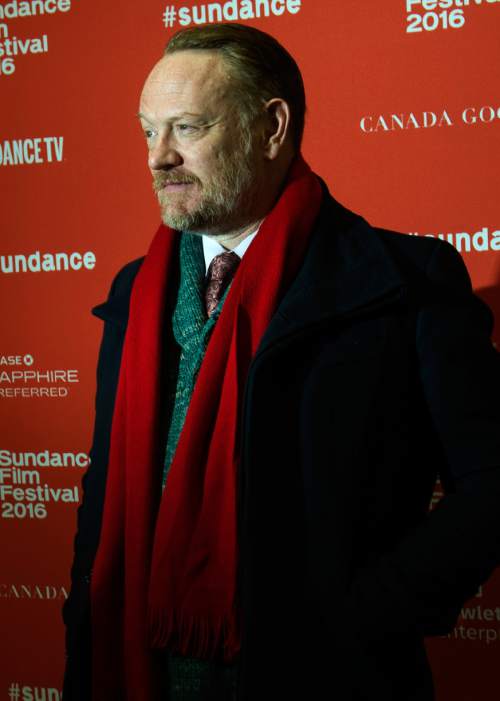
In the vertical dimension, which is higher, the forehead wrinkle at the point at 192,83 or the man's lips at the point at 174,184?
the forehead wrinkle at the point at 192,83

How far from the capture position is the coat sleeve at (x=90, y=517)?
1599 millimetres

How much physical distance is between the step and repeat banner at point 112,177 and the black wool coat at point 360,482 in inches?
33.7

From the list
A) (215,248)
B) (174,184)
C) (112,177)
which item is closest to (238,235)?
(215,248)

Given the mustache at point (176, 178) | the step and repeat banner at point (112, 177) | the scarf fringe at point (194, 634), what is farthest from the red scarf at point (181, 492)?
the step and repeat banner at point (112, 177)

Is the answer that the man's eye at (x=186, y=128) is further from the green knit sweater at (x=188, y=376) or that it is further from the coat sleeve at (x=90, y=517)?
the coat sleeve at (x=90, y=517)

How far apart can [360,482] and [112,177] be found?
4.72 ft

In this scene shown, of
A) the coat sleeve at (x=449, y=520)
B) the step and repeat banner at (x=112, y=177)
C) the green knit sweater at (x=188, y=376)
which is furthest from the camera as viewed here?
the step and repeat banner at (x=112, y=177)

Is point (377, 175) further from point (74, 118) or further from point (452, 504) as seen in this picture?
point (452, 504)

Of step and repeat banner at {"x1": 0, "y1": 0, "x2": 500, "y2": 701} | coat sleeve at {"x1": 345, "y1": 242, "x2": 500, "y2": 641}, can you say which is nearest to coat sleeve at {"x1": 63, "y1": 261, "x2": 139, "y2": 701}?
coat sleeve at {"x1": 345, "y1": 242, "x2": 500, "y2": 641}

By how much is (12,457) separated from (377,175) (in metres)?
1.38

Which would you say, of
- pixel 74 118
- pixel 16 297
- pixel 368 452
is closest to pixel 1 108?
pixel 74 118

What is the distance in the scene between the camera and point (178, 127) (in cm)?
147

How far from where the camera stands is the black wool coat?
131cm

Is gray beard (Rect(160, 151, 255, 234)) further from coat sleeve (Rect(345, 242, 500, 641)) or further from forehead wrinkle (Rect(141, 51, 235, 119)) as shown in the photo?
coat sleeve (Rect(345, 242, 500, 641))
